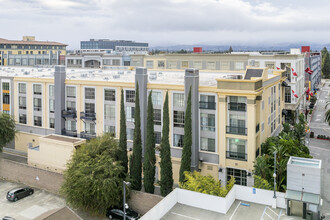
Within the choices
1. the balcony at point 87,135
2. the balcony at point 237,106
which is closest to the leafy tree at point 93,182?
the balcony at point 87,135

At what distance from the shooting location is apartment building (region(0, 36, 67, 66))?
125250 mm

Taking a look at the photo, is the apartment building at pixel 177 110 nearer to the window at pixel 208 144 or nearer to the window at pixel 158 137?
the window at pixel 208 144

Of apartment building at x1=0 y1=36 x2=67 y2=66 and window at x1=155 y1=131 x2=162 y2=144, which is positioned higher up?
apartment building at x1=0 y1=36 x2=67 y2=66

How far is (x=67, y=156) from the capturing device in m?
49.3

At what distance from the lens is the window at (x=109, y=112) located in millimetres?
51969

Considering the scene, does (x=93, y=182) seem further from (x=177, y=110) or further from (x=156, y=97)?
(x=156, y=97)

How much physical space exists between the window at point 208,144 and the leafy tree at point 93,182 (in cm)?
1139

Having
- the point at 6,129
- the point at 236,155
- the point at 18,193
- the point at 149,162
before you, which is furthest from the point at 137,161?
the point at 6,129

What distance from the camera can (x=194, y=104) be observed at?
45094 millimetres

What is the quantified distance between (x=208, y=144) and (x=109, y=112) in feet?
52.4

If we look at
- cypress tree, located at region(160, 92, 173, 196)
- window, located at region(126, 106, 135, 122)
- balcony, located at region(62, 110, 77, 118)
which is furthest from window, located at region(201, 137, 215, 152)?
balcony, located at region(62, 110, 77, 118)

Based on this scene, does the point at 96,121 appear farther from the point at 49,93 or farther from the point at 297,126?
the point at 297,126

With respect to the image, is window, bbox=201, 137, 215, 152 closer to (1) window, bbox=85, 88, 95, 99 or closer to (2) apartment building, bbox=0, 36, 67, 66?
(1) window, bbox=85, 88, 95, 99

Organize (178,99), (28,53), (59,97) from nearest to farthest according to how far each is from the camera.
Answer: (178,99)
(59,97)
(28,53)
